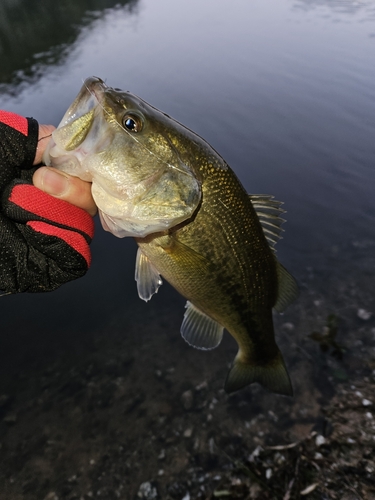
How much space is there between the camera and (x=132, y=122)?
5.50ft

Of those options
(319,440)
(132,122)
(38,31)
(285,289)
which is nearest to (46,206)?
(132,122)

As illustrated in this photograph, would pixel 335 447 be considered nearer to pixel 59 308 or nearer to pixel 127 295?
pixel 127 295

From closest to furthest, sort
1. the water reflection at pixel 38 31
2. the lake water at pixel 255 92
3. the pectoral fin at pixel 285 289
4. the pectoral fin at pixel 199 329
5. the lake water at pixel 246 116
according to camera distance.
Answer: the pectoral fin at pixel 285 289 → the pectoral fin at pixel 199 329 → the lake water at pixel 246 116 → the lake water at pixel 255 92 → the water reflection at pixel 38 31

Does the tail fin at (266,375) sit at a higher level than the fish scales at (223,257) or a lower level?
lower

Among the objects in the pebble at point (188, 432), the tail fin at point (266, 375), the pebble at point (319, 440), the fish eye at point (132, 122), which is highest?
the fish eye at point (132, 122)

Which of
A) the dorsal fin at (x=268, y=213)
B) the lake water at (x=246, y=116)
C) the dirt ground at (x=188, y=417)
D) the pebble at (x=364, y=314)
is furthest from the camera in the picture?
the lake water at (x=246, y=116)

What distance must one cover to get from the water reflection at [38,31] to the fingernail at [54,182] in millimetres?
11213

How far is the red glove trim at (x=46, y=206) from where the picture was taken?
173 centimetres

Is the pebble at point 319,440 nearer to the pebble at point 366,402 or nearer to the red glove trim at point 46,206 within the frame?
the pebble at point 366,402

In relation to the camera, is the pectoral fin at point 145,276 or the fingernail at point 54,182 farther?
the pectoral fin at point 145,276

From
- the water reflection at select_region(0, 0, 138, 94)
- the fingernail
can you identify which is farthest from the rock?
the water reflection at select_region(0, 0, 138, 94)

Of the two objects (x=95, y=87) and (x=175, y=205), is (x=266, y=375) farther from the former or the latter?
(x=95, y=87)

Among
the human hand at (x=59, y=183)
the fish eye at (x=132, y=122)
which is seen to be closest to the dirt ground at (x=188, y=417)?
the human hand at (x=59, y=183)

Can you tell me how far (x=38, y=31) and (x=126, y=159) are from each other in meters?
21.3
